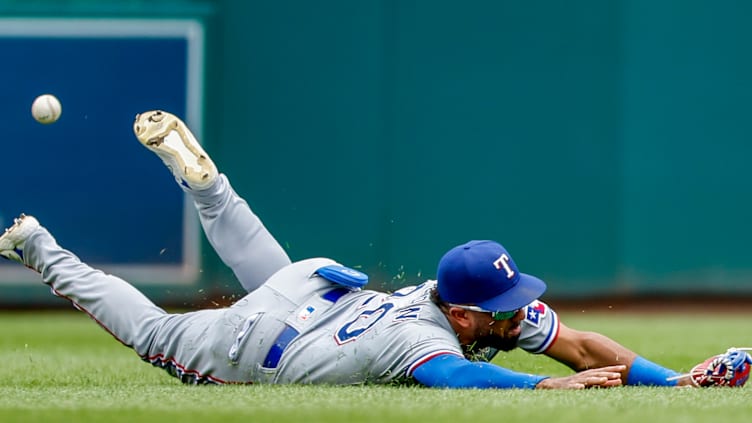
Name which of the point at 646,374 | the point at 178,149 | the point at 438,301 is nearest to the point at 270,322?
the point at 438,301

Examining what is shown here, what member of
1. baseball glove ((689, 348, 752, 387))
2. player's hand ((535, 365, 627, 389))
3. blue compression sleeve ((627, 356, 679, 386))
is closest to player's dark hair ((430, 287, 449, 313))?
player's hand ((535, 365, 627, 389))

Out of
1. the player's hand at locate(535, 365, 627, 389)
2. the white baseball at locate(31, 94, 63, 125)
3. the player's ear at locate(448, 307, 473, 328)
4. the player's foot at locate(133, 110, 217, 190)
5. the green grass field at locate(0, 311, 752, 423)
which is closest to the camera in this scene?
the green grass field at locate(0, 311, 752, 423)

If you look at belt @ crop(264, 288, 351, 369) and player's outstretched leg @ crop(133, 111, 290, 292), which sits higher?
player's outstretched leg @ crop(133, 111, 290, 292)

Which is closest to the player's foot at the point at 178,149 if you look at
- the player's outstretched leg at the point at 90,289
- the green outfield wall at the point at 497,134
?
the player's outstretched leg at the point at 90,289

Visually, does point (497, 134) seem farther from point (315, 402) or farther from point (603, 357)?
point (315, 402)

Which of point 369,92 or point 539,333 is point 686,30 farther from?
point 539,333

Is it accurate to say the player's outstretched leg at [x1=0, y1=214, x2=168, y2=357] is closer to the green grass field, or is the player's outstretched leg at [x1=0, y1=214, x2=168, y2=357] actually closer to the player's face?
the green grass field
